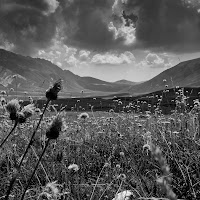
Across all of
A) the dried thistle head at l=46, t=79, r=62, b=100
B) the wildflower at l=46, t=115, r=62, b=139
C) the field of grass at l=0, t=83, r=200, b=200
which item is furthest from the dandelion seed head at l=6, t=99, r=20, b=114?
the wildflower at l=46, t=115, r=62, b=139

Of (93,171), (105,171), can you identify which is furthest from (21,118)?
(93,171)

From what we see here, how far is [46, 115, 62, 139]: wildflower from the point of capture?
1140 mm

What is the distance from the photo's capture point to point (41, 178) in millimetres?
2752

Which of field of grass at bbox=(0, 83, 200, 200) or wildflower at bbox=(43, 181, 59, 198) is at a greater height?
wildflower at bbox=(43, 181, 59, 198)

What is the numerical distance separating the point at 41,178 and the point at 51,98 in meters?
1.64

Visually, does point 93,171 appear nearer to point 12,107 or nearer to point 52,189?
point 52,189

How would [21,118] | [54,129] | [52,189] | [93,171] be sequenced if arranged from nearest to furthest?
[54,129] → [21,118] → [52,189] → [93,171]

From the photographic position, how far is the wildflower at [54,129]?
114 cm

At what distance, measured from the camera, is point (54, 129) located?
1.15 m

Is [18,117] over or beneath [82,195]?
over

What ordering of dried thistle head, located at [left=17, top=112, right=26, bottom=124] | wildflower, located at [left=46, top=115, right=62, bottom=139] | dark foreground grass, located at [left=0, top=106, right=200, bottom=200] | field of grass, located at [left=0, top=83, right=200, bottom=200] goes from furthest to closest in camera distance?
dark foreground grass, located at [left=0, top=106, right=200, bottom=200]
field of grass, located at [left=0, top=83, right=200, bottom=200]
dried thistle head, located at [left=17, top=112, right=26, bottom=124]
wildflower, located at [left=46, top=115, right=62, bottom=139]

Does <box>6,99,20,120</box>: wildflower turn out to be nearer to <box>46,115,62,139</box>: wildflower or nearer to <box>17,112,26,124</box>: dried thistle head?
A: <box>17,112,26,124</box>: dried thistle head

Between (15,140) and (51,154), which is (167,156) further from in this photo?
(15,140)

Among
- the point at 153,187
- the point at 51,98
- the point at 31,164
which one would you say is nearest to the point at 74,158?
the point at 31,164
